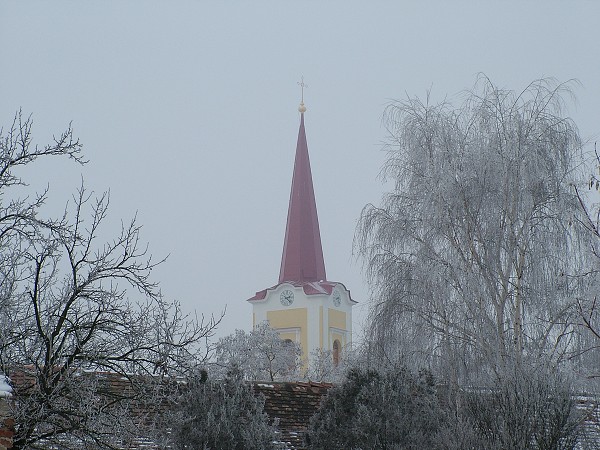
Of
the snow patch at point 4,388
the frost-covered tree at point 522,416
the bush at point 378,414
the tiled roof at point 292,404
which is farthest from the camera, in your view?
the tiled roof at point 292,404

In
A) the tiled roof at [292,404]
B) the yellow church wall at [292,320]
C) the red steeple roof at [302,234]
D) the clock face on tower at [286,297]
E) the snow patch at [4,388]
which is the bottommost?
the snow patch at [4,388]

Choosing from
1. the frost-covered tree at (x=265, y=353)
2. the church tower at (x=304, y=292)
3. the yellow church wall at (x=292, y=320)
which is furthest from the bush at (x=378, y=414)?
the yellow church wall at (x=292, y=320)

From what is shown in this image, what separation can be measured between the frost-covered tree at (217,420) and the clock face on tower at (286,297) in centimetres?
5072

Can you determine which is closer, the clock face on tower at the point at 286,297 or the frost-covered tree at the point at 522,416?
the frost-covered tree at the point at 522,416

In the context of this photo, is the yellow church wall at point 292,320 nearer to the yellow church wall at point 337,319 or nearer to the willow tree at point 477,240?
the yellow church wall at point 337,319

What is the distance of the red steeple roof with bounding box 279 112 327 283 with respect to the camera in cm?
6400

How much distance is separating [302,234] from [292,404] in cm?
4852

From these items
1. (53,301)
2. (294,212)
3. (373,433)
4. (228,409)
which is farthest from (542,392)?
(294,212)

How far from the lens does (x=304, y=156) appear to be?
6625 centimetres

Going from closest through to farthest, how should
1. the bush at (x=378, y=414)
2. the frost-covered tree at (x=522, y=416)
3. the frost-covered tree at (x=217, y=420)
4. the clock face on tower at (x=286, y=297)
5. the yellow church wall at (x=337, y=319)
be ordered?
1. the frost-covered tree at (x=522, y=416)
2. the frost-covered tree at (x=217, y=420)
3. the bush at (x=378, y=414)
4. the clock face on tower at (x=286, y=297)
5. the yellow church wall at (x=337, y=319)

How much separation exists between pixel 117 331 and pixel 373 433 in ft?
15.5

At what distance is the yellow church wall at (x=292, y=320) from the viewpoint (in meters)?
62.0

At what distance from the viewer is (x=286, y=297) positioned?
63188mm

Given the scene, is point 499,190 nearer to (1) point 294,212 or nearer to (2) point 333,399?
(2) point 333,399
